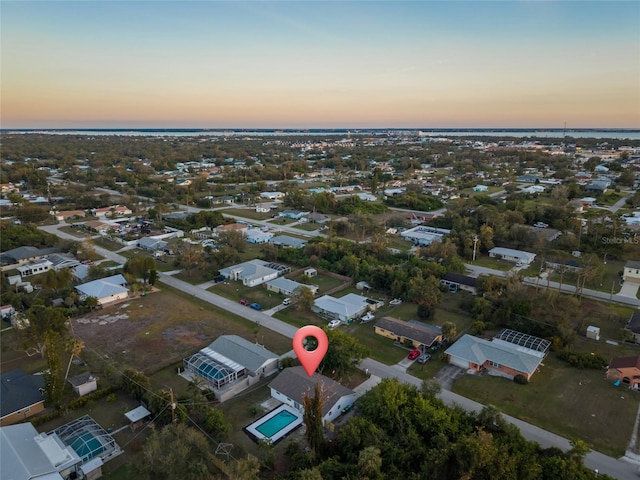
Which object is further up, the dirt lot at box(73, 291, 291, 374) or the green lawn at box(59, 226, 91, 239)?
the green lawn at box(59, 226, 91, 239)

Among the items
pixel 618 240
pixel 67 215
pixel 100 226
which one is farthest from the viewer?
pixel 67 215

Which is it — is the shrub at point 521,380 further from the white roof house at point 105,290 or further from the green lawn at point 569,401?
the white roof house at point 105,290

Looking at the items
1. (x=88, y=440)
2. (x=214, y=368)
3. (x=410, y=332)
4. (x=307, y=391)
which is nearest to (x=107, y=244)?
(x=214, y=368)

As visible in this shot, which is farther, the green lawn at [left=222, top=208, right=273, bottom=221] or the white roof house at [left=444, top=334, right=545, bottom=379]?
the green lawn at [left=222, top=208, right=273, bottom=221]

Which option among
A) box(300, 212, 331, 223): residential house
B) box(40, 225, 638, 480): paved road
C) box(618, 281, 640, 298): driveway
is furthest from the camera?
box(300, 212, 331, 223): residential house

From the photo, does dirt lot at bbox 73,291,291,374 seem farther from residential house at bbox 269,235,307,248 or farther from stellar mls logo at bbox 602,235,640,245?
stellar mls logo at bbox 602,235,640,245

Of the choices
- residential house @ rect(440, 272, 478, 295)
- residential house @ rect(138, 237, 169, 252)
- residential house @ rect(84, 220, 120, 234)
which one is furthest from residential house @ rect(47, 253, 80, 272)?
residential house @ rect(440, 272, 478, 295)

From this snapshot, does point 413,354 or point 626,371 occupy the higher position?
point 626,371

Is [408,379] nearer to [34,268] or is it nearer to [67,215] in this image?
[34,268]
